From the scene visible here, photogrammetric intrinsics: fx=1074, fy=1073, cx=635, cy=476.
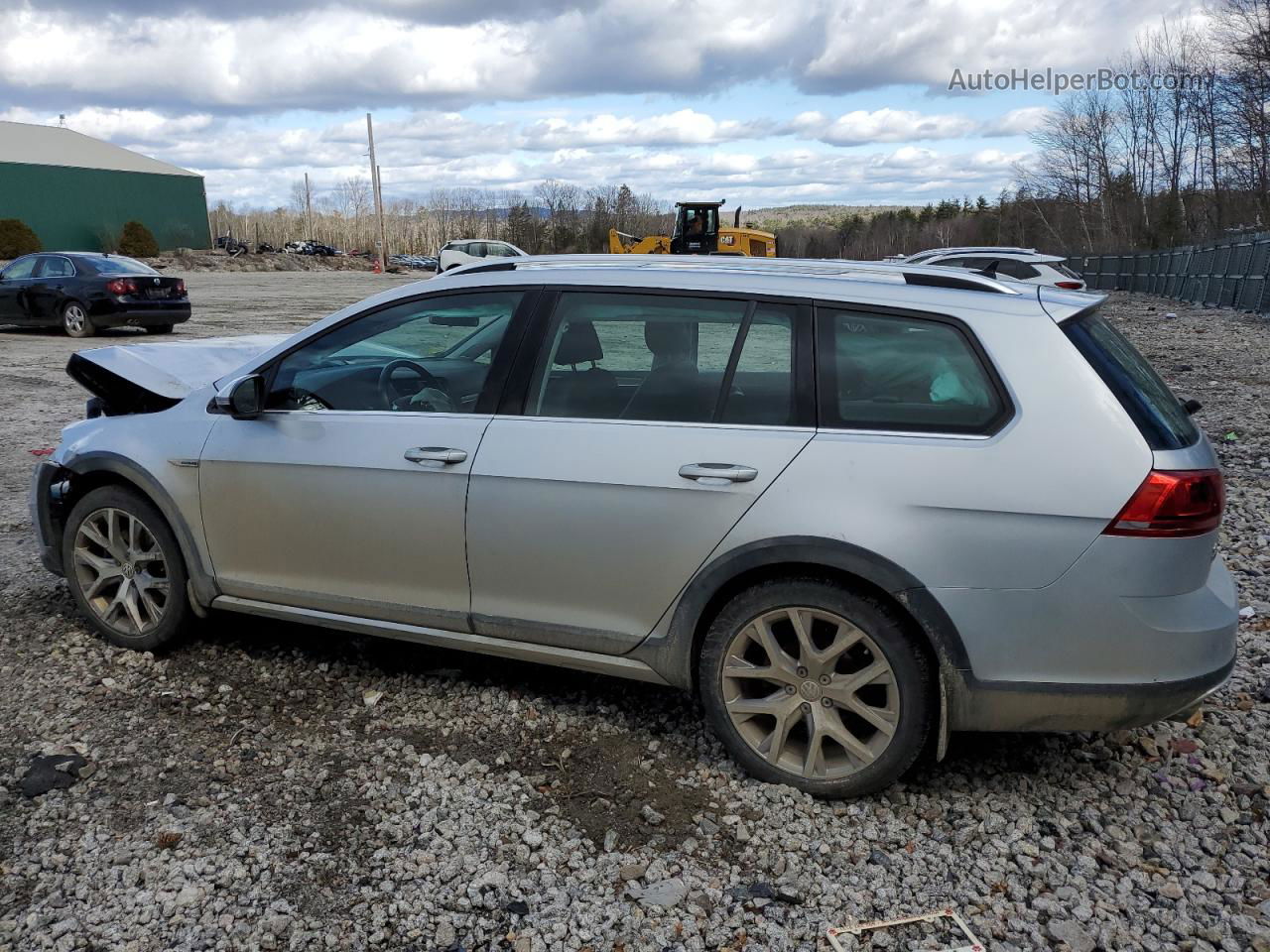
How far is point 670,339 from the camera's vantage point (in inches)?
145

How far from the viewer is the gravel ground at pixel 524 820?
9.51ft

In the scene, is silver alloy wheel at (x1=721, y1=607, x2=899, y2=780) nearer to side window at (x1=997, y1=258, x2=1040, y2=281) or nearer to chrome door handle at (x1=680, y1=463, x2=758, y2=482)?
chrome door handle at (x1=680, y1=463, x2=758, y2=482)

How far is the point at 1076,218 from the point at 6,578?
76.4 meters

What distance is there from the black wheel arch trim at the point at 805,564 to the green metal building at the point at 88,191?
63660 mm

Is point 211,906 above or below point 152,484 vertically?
below

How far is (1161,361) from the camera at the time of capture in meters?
15.1

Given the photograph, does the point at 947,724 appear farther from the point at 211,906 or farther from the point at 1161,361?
the point at 1161,361

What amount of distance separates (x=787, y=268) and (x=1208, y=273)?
29957 millimetres

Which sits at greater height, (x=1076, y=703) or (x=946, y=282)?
(x=946, y=282)

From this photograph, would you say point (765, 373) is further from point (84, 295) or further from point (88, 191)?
point (88, 191)

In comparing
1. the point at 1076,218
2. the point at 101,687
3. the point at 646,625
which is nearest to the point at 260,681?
the point at 101,687

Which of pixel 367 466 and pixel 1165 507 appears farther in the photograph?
pixel 367 466

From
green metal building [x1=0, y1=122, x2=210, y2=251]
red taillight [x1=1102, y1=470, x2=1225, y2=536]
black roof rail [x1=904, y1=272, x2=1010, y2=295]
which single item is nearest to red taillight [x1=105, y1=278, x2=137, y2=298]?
black roof rail [x1=904, y1=272, x2=1010, y2=295]

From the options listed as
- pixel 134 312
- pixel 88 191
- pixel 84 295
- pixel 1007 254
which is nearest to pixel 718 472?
pixel 1007 254
